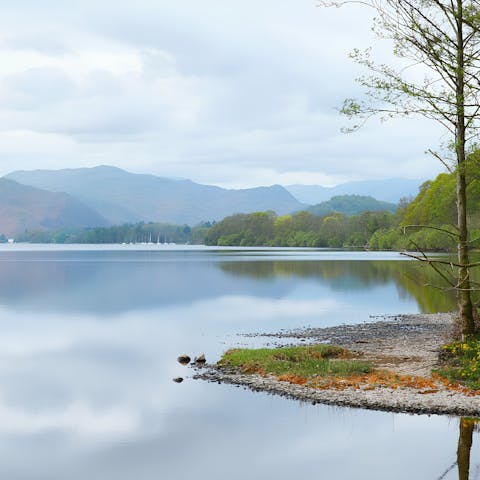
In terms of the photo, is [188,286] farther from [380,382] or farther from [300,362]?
[380,382]

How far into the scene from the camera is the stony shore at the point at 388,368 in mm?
20328

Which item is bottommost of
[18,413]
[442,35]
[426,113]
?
[18,413]

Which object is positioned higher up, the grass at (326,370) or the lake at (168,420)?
the grass at (326,370)

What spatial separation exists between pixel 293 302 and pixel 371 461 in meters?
42.5

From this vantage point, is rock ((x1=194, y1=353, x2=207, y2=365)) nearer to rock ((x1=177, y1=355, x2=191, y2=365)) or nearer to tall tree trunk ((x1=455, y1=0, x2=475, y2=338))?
rock ((x1=177, y1=355, x2=191, y2=365))

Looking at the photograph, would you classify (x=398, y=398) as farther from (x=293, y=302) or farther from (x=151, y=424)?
(x=293, y=302)

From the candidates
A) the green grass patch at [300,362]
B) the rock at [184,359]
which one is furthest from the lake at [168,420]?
the green grass patch at [300,362]

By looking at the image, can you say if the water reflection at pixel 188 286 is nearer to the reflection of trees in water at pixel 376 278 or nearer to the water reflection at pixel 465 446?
the reflection of trees in water at pixel 376 278

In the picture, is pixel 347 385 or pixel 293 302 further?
pixel 293 302

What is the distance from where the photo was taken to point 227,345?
36.0 metres

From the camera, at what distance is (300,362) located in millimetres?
27188

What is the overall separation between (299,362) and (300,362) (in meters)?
0.07

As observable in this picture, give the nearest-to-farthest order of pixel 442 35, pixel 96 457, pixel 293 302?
pixel 96 457 < pixel 442 35 < pixel 293 302

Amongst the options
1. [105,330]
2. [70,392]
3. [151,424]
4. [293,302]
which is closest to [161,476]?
[151,424]
